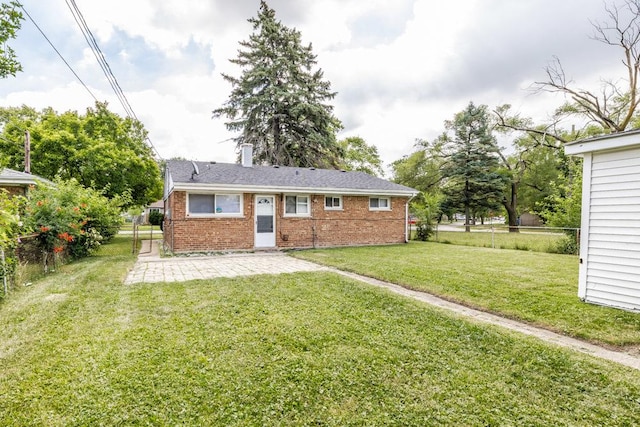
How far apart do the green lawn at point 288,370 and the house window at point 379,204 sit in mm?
9683

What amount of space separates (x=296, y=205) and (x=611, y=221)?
Answer: 31.4 ft

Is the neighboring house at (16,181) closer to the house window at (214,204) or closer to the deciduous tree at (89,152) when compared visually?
the deciduous tree at (89,152)

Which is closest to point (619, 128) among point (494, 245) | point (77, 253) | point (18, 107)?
point (494, 245)

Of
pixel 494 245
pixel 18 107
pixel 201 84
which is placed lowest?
pixel 494 245

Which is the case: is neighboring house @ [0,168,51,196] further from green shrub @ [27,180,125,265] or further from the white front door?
the white front door

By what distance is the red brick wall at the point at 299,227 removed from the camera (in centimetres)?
1088

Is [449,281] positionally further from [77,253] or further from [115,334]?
[77,253]

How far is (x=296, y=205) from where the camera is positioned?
41.8 feet

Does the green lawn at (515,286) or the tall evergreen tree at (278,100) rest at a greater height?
the tall evergreen tree at (278,100)

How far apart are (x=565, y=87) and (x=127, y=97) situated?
2219 cm

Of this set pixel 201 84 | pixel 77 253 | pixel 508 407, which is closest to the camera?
pixel 508 407

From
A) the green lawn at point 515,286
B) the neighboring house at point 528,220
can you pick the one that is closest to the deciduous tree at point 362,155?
the neighboring house at point 528,220

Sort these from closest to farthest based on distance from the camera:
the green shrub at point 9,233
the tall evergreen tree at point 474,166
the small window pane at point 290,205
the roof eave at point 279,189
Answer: the green shrub at point 9,233 < the roof eave at point 279,189 < the small window pane at point 290,205 < the tall evergreen tree at point 474,166

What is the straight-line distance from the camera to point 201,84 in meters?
17.2
